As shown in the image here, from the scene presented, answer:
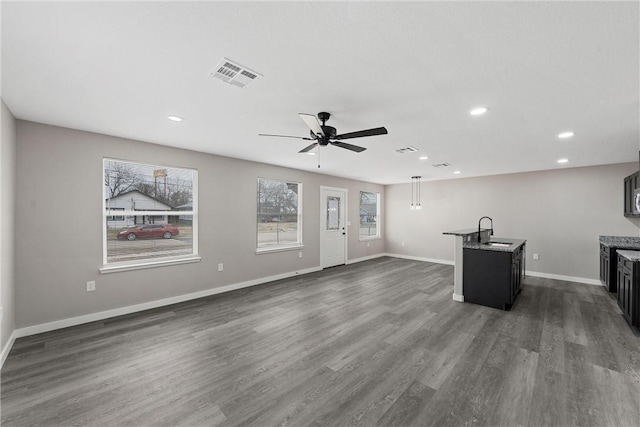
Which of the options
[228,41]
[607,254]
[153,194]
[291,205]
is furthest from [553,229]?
[153,194]

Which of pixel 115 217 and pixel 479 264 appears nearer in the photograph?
A: pixel 115 217

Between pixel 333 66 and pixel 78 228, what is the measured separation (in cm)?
371

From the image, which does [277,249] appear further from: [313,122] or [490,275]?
[490,275]

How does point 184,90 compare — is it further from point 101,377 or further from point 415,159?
point 415,159

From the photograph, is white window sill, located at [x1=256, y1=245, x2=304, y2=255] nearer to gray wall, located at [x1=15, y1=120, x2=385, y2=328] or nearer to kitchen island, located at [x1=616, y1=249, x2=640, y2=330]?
gray wall, located at [x1=15, y1=120, x2=385, y2=328]

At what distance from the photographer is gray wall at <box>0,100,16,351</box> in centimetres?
248

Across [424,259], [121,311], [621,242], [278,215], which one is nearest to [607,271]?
[621,242]

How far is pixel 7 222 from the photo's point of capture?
266cm

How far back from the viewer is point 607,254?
466 cm

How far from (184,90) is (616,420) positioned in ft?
13.4

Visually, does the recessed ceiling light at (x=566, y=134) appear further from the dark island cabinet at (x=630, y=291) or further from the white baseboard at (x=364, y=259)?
the white baseboard at (x=364, y=259)

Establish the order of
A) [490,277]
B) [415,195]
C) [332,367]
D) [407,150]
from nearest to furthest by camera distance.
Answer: [332,367], [490,277], [407,150], [415,195]

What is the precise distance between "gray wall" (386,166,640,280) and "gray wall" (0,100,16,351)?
8220mm

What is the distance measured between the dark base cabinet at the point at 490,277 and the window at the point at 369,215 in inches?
154
